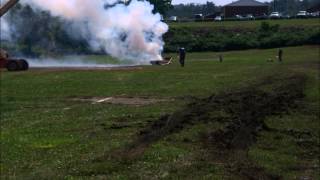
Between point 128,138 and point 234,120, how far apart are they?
457cm

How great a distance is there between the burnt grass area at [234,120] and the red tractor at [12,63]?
65.8 ft

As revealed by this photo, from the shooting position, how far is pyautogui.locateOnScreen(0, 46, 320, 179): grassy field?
1239 centimetres

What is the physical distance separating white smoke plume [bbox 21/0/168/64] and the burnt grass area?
59.3 feet

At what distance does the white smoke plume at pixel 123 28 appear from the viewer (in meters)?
47.8

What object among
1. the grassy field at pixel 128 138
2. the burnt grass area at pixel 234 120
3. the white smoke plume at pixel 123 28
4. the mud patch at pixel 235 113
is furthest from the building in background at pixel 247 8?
the white smoke plume at pixel 123 28

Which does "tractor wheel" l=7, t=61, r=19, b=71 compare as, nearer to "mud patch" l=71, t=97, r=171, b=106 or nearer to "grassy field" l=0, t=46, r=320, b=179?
"grassy field" l=0, t=46, r=320, b=179

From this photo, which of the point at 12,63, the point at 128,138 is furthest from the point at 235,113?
the point at 12,63

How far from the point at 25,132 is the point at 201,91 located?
13.1 meters

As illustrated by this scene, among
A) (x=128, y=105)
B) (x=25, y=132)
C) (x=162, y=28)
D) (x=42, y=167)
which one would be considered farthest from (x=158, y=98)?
(x=162, y=28)

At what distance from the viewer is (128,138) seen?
53.9 feet

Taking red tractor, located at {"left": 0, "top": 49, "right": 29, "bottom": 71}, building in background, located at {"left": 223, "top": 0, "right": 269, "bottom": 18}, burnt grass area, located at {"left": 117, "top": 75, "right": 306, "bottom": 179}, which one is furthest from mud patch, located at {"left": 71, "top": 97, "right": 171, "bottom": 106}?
red tractor, located at {"left": 0, "top": 49, "right": 29, "bottom": 71}

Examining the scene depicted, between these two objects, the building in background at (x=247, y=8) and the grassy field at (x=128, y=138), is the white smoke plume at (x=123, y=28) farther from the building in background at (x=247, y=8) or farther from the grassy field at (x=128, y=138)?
the building in background at (x=247, y=8)

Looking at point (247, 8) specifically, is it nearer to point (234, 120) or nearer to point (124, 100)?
point (234, 120)

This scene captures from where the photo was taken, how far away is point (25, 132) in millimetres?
17516
